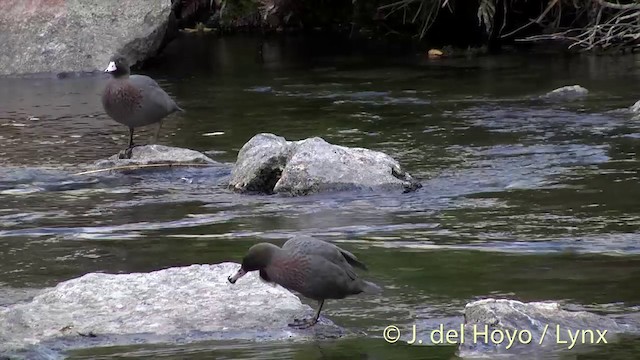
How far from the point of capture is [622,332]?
16.2 feet

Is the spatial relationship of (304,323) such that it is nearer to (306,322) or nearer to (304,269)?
(306,322)

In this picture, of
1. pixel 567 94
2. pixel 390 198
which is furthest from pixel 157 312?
pixel 567 94

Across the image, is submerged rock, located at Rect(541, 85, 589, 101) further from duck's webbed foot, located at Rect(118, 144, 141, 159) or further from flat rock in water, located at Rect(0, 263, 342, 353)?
flat rock in water, located at Rect(0, 263, 342, 353)

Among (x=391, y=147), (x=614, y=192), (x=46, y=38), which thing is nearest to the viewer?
(x=614, y=192)

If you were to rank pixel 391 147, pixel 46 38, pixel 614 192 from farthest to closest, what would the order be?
1. pixel 46 38
2. pixel 391 147
3. pixel 614 192

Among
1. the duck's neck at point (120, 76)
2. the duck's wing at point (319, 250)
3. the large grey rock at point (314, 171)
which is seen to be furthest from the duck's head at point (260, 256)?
the duck's neck at point (120, 76)

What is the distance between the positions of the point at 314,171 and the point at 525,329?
11.5ft

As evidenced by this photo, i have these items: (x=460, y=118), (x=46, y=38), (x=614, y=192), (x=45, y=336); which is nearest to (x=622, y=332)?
(x=45, y=336)

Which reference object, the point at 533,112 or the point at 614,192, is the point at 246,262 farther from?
the point at 533,112

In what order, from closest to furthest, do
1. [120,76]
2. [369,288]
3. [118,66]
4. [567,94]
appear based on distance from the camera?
[369,288] → [118,66] → [120,76] → [567,94]

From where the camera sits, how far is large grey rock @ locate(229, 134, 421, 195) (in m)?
8.16

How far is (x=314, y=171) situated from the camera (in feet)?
26.8

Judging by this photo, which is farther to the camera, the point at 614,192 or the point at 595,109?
the point at 595,109

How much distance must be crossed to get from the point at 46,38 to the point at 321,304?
1119 centimetres
